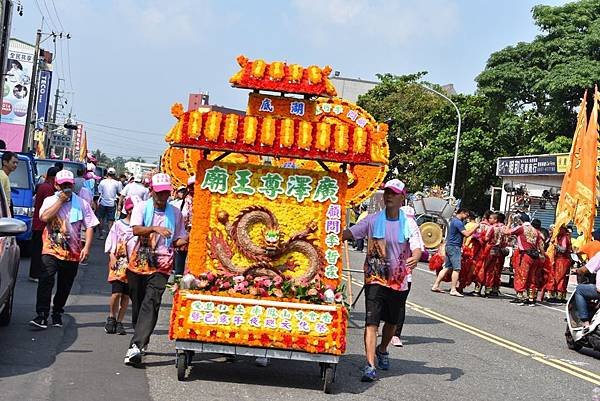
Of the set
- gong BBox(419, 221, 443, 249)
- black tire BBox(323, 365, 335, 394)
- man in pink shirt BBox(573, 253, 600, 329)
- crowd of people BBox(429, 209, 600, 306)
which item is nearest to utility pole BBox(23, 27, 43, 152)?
gong BBox(419, 221, 443, 249)

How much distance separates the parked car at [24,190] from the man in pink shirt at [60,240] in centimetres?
778

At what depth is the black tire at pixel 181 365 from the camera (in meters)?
8.14

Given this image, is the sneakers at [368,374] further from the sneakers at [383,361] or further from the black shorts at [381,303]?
the sneakers at [383,361]

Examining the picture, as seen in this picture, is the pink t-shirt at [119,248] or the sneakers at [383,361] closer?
the sneakers at [383,361]

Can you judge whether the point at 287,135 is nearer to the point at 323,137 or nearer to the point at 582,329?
the point at 323,137

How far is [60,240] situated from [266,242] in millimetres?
2550

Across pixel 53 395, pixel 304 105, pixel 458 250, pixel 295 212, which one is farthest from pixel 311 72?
pixel 458 250

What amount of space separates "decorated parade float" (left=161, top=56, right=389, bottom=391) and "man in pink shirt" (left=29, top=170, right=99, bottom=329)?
5.99ft

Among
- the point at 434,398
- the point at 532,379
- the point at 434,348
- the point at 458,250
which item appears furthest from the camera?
the point at 458,250

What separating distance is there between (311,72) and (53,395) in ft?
20.3

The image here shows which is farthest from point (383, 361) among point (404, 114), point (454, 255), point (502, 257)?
point (404, 114)

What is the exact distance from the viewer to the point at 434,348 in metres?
11.6

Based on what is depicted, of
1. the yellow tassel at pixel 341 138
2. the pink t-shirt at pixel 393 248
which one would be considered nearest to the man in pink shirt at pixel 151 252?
the yellow tassel at pixel 341 138

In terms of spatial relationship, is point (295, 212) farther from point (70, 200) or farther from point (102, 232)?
point (102, 232)
